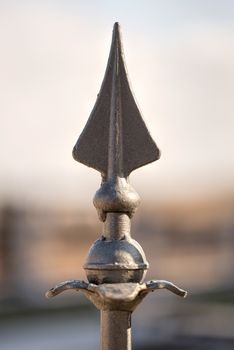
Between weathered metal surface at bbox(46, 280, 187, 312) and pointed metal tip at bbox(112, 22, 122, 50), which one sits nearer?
weathered metal surface at bbox(46, 280, 187, 312)

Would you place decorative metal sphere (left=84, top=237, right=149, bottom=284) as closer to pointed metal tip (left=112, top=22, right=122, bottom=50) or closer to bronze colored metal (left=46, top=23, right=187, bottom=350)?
bronze colored metal (left=46, top=23, right=187, bottom=350)

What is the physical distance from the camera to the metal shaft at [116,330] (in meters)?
1.56

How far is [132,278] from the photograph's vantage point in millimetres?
1560

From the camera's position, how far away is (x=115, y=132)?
5.33ft

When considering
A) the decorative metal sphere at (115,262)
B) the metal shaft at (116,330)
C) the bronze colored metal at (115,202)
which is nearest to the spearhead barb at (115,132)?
the bronze colored metal at (115,202)

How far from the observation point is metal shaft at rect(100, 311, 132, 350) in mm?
1562

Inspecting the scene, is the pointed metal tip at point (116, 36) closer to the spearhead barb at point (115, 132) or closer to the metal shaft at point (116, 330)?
the spearhead barb at point (115, 132)

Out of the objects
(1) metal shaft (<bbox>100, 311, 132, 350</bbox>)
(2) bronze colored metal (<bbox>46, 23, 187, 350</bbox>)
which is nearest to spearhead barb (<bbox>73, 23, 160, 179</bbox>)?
(2) bronze colored metal (<bbox>46, 23, 187, 350</bbox>)

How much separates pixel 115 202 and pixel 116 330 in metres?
0.24

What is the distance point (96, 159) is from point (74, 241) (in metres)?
16.7

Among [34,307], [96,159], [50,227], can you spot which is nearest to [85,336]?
[34,307]

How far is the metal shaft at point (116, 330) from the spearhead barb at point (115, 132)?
263mm

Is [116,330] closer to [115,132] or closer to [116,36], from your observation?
[115,132]

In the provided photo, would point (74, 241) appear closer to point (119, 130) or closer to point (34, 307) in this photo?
point (34, 307)
